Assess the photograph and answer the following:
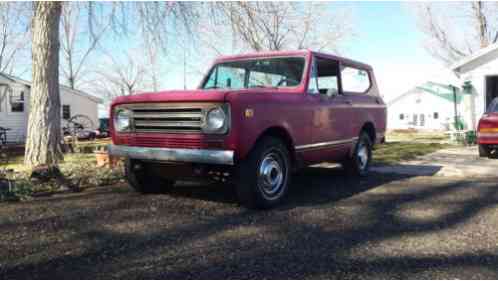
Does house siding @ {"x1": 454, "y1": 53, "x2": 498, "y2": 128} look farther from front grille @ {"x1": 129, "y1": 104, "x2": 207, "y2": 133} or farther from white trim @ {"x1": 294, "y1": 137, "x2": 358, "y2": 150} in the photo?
front grille @ {"x1": 129, "y1": 104, "x2": 207, "y2": 133}

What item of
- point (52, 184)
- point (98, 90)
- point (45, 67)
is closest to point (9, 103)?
point (45, 67)

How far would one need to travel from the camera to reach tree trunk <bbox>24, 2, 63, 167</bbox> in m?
7.45

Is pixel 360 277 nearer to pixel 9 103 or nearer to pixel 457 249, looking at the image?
pixel 457 249

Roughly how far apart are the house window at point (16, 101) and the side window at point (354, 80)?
2016 centimetres

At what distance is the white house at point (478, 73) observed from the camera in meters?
14.8

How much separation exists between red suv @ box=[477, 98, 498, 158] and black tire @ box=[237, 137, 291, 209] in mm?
6312

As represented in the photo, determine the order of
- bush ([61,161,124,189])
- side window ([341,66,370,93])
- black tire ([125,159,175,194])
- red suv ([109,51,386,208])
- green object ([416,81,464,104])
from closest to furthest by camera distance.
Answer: red suv ([109,51,386,208]) → black tire ([125,159,175,194]) → bush ([61,161,124,189]) → side window ([341,66,370,93]) → green object ([416,81,464,104])

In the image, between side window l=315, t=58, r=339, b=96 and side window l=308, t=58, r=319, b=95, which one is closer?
side window l=308, t=58, r=319, b=95

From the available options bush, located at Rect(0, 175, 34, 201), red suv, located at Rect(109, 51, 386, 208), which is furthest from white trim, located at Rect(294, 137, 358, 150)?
bush, located at Rect(0, 175, 34, 201)

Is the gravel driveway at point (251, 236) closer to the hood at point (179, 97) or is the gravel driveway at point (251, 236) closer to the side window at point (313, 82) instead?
the hood at point (179, 97)

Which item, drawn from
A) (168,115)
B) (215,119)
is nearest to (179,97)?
(168,115)

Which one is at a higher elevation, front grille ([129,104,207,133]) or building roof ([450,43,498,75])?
building roof ([450,43,498,75])

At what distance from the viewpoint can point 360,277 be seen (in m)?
2.81

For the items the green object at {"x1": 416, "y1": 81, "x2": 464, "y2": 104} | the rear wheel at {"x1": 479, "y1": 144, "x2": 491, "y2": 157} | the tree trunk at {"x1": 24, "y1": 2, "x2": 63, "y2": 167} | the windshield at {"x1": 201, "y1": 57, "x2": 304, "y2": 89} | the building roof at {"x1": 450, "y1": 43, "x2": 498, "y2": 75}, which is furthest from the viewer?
the green object at {"x1": 416, "y1": 81, "x2": 464, "y2": 104}
